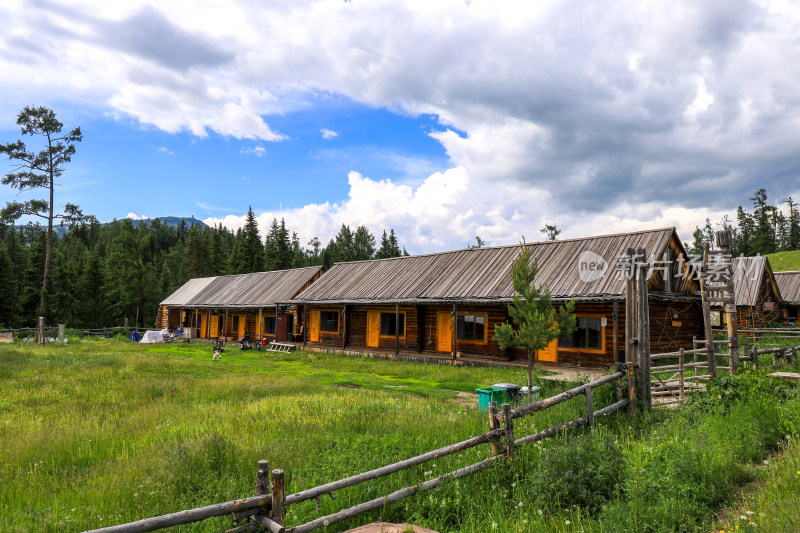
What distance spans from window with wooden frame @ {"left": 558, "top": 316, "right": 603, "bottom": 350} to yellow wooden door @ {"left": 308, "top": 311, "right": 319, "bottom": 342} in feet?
54.3

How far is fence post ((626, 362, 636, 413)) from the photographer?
8.91m

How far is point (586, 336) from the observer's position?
18.2 meters

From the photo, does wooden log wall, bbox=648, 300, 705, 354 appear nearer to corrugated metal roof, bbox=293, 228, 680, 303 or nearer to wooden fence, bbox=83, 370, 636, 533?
corrugated metal roof, bbox=293, 228, 680, 303

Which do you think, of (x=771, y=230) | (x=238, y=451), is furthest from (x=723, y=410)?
(x=771, y=230)

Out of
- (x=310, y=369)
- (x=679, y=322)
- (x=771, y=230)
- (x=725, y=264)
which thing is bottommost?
(x=310, y=369)

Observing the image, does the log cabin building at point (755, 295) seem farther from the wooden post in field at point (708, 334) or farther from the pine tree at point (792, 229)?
the pine tree at point (792, 229)

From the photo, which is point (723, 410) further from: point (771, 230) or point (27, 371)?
point (771, 230)

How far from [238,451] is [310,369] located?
13560mm

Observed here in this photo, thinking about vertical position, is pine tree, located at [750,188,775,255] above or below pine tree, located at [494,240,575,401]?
above

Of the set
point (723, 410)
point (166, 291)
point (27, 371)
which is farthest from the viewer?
point (166, 291)

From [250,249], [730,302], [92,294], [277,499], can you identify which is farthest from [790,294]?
[92,294]

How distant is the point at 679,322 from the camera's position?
845 inches

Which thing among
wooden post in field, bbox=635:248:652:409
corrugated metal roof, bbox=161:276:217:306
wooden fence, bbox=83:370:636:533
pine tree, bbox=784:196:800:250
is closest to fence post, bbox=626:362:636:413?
wooden post in field, bbox=635:248:652:409

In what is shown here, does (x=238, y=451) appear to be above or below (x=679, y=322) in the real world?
below
